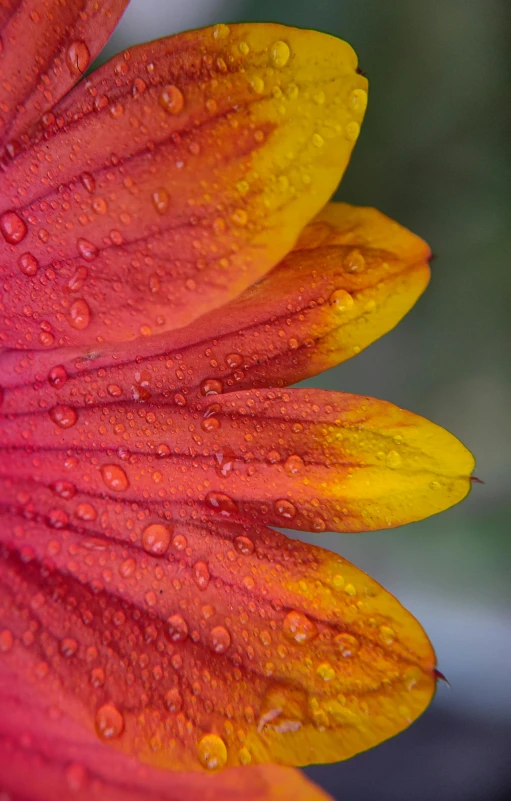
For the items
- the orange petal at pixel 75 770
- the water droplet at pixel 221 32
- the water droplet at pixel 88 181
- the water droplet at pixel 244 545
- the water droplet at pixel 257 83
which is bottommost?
the orange petal at pixel 75 770

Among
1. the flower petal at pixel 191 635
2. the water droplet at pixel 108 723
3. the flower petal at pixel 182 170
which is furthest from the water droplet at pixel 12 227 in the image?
the water droplet at pixel 108 723

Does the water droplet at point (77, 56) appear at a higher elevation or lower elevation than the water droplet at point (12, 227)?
higher

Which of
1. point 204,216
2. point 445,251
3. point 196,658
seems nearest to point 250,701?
point 196,658

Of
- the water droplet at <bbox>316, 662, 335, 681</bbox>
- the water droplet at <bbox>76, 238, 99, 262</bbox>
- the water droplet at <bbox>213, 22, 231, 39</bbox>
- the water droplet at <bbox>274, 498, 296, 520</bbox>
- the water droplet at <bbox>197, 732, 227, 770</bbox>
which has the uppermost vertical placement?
the water droplet at <bbox>213, 22, 231, 39</bbox>

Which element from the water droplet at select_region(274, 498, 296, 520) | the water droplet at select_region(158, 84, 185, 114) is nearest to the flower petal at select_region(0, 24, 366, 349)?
the water droplet at select_region(158, 84, 185, 114)

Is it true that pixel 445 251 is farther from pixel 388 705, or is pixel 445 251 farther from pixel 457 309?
pixel 388 705

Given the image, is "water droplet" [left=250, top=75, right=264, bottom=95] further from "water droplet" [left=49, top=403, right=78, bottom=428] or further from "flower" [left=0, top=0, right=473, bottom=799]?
"water droplet" [left=49, top=403, right=78, bottom=428]

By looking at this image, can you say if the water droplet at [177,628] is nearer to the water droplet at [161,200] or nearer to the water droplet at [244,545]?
the water droplet at [244,545]

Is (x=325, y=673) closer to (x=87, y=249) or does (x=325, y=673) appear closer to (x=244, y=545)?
(x=244, y=545)
